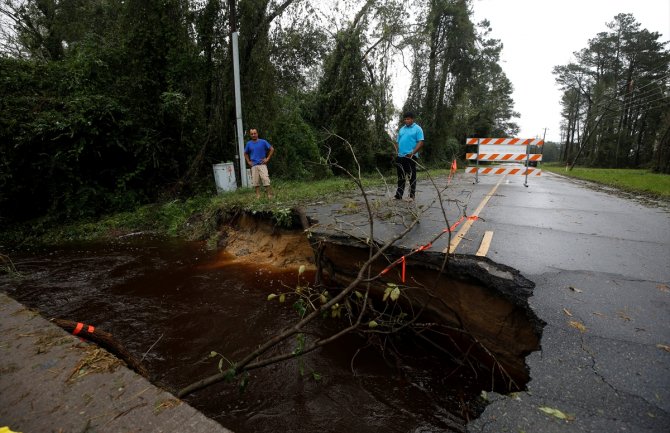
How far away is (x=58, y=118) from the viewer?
923 cm

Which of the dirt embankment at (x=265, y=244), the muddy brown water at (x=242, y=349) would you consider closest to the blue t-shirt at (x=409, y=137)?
the dirt embankment at (x=265, y=244)

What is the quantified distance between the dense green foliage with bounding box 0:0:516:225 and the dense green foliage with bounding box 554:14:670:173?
3344cm

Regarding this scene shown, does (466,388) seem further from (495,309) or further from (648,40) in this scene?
(648,40)

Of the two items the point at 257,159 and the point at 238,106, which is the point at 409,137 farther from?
the point at 238,106

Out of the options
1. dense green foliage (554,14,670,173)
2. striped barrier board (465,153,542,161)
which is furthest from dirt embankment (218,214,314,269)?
dense green foliage (554,14,670,173)

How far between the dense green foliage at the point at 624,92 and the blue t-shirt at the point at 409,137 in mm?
37518

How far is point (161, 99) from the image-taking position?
11.0m

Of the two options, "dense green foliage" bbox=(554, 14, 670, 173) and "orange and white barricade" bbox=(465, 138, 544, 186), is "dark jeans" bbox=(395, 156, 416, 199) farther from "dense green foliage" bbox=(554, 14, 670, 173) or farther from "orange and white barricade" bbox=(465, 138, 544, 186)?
"dense green foliage" bbox=(554, 14, 670, 173)

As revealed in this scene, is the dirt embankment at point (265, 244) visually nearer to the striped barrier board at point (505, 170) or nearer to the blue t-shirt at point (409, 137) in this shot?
the blue t-shirt at point (409, 137)

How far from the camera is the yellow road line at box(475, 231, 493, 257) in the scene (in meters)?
4.29

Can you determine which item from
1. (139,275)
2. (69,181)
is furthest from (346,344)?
(69,181)

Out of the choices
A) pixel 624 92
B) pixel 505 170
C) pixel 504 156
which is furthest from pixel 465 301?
pixel 624 92

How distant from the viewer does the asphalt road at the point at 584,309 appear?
202 cm

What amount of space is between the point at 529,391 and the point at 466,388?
1178 mm
